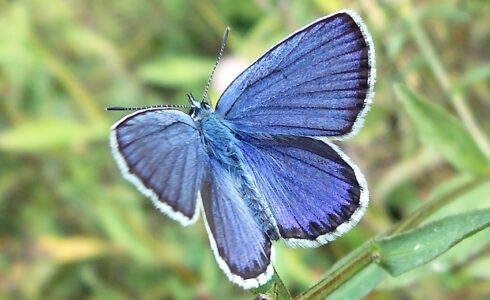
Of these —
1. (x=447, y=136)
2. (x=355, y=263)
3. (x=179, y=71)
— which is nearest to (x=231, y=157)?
(x=355, y=263)

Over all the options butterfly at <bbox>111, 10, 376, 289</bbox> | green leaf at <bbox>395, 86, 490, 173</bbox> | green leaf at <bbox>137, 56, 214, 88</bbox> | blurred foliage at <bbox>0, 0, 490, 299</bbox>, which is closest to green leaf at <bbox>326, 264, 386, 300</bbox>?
butterfly at <bbox>111, 10, 376, 289</bbox>

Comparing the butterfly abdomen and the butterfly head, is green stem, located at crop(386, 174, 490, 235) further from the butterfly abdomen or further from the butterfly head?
the butterfly head

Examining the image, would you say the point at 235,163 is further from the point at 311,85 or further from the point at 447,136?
the point at 447,136

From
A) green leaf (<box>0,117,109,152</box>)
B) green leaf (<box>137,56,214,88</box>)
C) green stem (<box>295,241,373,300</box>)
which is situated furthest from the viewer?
green leaf (<box>137,56,214,88</box>)

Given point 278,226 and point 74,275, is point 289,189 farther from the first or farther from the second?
point 74,275

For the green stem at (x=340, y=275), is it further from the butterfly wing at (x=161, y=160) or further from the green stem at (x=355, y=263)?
the butterfly wing at (x=161, y=160)

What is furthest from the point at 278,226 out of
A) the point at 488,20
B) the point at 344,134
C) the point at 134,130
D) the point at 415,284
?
the point at 488,20
